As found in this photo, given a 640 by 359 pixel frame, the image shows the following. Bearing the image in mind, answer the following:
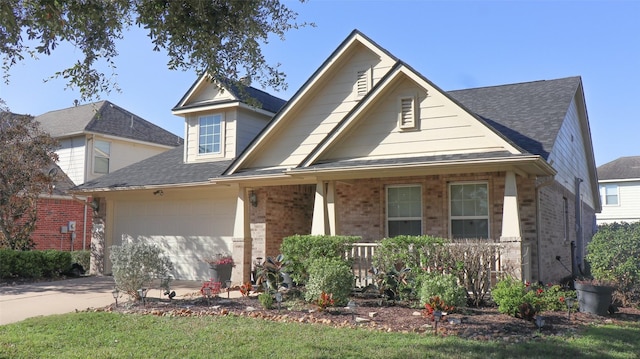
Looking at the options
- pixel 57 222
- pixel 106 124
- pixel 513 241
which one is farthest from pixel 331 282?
pixel 106 124

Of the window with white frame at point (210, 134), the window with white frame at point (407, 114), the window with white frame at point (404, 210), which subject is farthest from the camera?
the window with white frame at point (210, 134)

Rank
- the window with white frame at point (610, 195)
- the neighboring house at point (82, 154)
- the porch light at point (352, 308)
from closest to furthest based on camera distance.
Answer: the porch light at point (352, 308), the neighboring house at point (82, 154), the window with white frame at point (610, 195)

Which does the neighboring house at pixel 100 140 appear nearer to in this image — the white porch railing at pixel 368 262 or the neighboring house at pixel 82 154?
the neighboring house at pixel 82 154

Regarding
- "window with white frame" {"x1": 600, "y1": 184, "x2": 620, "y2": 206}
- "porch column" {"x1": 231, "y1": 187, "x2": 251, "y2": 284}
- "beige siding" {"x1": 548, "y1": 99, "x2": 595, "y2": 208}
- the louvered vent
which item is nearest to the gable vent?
the louvered vent

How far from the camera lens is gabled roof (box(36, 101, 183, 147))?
2472 cm

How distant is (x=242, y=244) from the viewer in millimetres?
13609

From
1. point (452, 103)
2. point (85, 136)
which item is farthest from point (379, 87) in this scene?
point (85, 136)

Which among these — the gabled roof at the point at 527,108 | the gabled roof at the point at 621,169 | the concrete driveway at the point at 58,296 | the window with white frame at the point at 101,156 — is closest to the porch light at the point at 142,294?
the concrete driveway at the point at 58,296

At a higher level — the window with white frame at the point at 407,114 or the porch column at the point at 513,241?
the window with white frame at the point at 407,114

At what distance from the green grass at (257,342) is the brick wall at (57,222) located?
15089 mm

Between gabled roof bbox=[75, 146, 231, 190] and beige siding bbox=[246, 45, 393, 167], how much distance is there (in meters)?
2.36

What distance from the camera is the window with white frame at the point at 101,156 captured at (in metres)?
24.5

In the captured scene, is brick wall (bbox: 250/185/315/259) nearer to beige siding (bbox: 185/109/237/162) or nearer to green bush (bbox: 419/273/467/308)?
beige siding (bbox: 185/109/237/162)

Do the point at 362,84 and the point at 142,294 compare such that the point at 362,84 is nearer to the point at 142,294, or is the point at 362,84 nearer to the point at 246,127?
the point at 246,127
